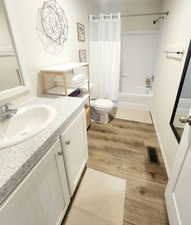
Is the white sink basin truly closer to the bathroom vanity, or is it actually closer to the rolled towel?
the bathroom vanity

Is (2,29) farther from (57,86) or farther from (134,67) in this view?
(134,67)

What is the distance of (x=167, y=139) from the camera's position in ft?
5.48

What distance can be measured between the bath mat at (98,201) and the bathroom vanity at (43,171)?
0.74 ft

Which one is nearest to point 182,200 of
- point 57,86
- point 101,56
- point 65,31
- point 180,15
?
point 57,86

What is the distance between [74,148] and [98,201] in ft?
2.06

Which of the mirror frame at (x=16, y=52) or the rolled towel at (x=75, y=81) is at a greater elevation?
the mirror frame at (x=16, y=52)

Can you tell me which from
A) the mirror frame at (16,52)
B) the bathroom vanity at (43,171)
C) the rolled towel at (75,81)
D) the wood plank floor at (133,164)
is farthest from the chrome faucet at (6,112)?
the wood plank floor at (133,164)

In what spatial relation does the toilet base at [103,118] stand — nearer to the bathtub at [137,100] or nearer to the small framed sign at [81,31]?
the bathtub at [137,100]

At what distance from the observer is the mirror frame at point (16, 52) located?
102cm

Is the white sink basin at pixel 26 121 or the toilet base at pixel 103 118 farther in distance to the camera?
the toilet base at pixel 103 118

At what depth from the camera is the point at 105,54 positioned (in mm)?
2617

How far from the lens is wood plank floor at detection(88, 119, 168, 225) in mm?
1222

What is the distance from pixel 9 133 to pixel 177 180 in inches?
51.7

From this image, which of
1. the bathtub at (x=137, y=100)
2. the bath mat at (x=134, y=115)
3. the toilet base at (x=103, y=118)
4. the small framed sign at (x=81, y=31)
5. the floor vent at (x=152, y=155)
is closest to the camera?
the floor vent at (x=152, y=155)
